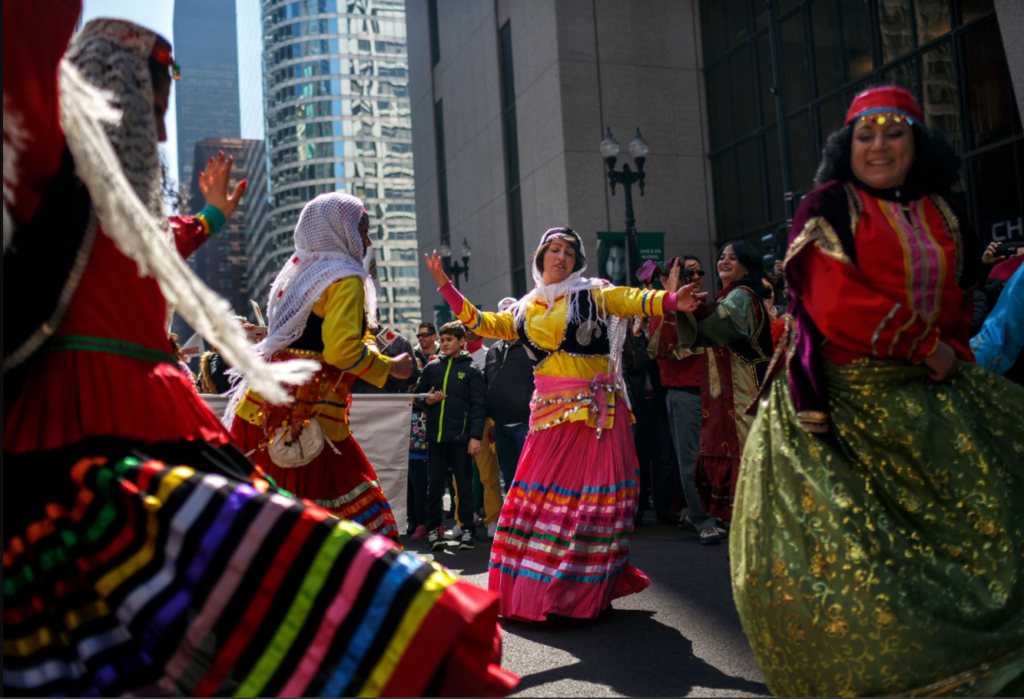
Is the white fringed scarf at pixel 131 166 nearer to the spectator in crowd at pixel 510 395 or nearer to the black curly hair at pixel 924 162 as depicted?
the black curly hair at pixel 924 162

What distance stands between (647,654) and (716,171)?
16.2 metres

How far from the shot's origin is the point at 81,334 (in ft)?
6.86

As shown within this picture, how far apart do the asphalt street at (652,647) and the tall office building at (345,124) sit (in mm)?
95999

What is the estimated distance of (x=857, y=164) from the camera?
10.7 feet

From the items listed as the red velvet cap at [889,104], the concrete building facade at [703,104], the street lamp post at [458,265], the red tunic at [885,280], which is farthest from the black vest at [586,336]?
the street lamp post at [458,265]

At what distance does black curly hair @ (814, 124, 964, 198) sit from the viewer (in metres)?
3.28

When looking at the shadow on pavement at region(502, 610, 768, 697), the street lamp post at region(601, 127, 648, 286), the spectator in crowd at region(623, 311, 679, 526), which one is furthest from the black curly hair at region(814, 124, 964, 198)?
the street lamp post at region(601, 127, 648, 286)

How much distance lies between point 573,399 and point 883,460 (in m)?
2.42

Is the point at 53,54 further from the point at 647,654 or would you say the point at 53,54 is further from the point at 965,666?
the point at 647,654

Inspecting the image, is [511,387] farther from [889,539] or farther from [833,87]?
[833,87]

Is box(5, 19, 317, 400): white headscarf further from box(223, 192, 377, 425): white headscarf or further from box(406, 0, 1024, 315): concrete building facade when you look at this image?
box(406, 0, 1024, 315): concrete building facade

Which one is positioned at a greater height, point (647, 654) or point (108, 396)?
point (108, 396)

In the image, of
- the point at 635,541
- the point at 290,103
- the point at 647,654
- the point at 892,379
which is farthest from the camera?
the point at 290,103

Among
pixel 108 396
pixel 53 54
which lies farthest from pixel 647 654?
pixel 53 54
